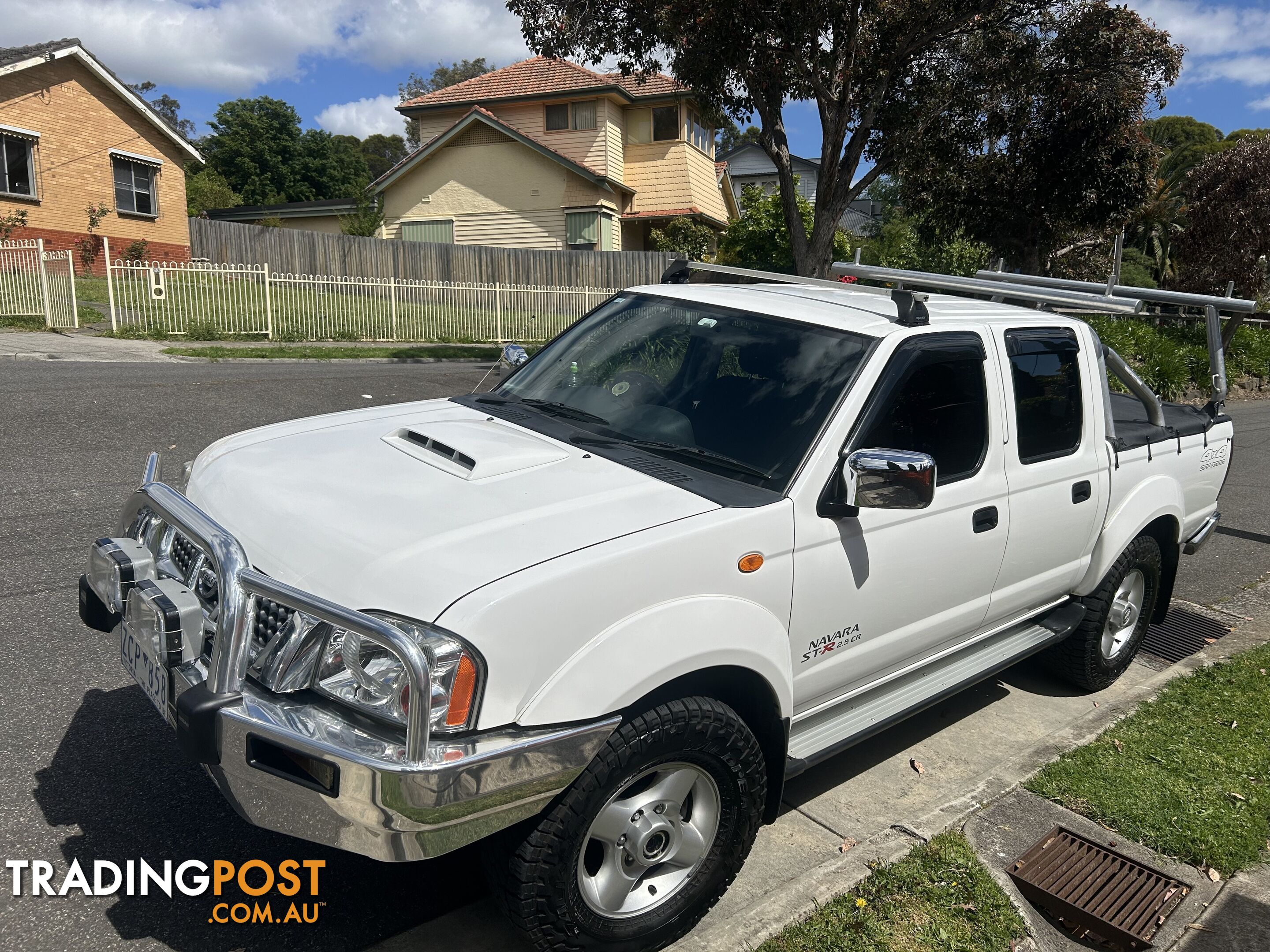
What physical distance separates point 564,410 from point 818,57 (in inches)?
403

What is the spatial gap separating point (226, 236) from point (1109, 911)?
28593 mm

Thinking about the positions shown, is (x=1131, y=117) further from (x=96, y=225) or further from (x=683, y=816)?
(x=96, y=225)

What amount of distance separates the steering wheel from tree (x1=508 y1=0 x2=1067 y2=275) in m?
8.86

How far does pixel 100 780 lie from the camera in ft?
11.3

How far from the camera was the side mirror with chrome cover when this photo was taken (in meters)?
2.91

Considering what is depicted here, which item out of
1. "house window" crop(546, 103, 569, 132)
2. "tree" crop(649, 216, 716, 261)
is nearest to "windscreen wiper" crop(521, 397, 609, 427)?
"tree" crop(649, 216, 716, 261)

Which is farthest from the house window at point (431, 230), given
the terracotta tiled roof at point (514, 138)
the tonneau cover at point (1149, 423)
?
the tonneau cover at point (1149, 423)

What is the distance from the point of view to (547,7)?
13.6m

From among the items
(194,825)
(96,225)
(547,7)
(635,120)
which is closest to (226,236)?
(96,225)

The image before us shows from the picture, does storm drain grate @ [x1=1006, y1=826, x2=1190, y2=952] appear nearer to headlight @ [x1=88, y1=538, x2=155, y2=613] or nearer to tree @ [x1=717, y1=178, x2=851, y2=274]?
headlight @ [x1=88, y1=538, x2=155, y2=613]

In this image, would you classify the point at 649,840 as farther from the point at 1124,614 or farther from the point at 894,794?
the point at 1124,614

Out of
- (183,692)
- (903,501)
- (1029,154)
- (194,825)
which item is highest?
(1029,154)

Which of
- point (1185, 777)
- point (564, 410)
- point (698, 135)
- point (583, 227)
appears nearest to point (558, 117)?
point (583, 227)

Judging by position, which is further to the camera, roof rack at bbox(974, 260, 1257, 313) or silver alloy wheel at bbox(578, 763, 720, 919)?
roof rack at bbox(974, 260, 1257, 313)
